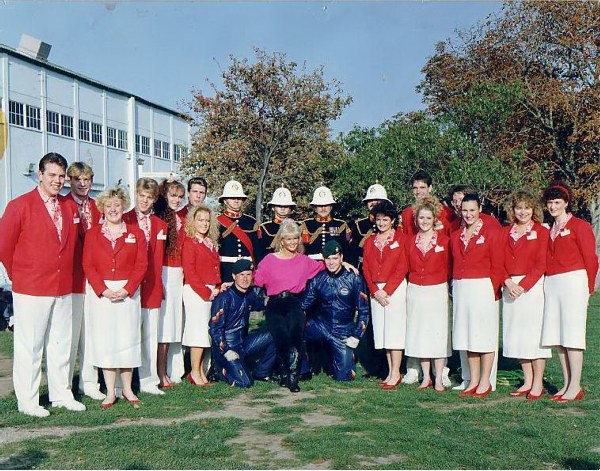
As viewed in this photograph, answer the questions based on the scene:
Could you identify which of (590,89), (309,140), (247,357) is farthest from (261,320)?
(590,89)

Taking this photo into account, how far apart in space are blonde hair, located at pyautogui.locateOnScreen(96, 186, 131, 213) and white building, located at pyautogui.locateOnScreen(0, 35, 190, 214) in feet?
66.6

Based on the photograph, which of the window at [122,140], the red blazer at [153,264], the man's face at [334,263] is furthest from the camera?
the window at [122,140]

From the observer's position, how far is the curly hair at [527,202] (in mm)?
7488

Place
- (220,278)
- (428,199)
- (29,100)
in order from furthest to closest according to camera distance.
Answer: (29,100) → (220,278) → (428,199)

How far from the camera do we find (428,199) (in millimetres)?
8000

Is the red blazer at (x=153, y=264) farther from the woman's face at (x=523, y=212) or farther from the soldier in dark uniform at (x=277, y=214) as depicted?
the woman's face at (x=523, y=212)

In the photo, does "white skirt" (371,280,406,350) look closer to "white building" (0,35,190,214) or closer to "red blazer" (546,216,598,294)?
"red blazer" (546,216,598,294)

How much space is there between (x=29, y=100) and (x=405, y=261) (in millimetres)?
31277

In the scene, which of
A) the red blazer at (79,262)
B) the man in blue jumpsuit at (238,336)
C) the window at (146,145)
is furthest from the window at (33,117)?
the red blazer at (79,262)

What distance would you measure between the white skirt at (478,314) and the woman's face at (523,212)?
71 cm

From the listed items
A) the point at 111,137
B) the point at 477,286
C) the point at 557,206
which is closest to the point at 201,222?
the point at 477,286

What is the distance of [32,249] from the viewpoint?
678 centimetres

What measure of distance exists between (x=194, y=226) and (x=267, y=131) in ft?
55.8

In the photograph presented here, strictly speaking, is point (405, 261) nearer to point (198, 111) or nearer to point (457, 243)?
point (457, 243)
